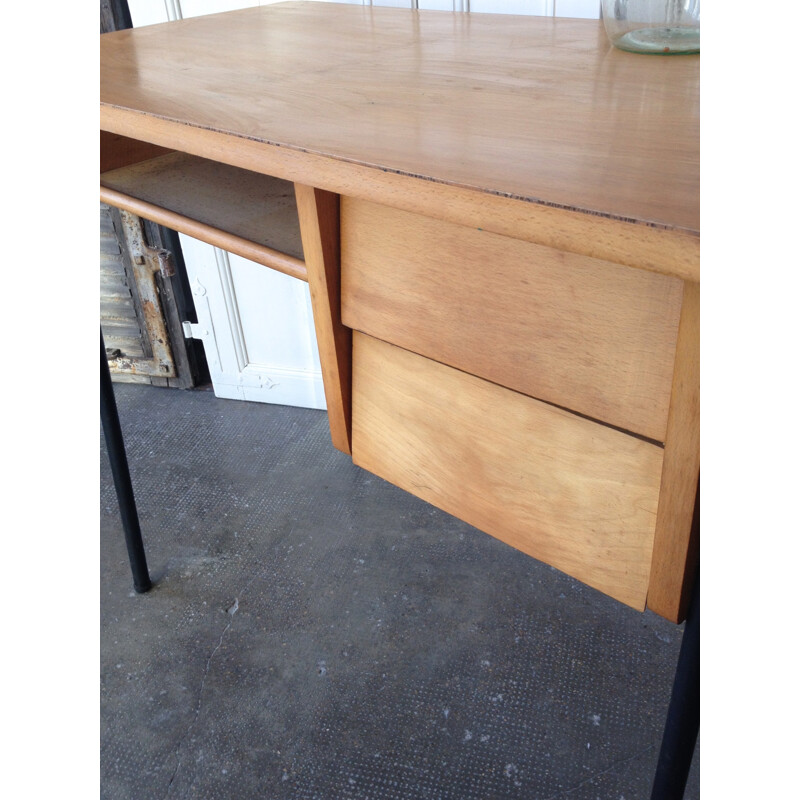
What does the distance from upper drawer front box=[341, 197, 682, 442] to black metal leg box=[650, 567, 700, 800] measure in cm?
16

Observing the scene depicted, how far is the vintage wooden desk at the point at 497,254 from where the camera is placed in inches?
19.2

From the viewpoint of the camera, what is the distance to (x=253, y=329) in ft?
6.72

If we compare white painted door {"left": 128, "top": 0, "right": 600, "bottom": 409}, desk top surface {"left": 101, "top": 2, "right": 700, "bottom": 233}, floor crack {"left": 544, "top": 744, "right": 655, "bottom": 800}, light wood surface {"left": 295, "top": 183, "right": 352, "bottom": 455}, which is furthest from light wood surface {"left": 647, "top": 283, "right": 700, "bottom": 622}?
white painted door {"left": 128, "top": 0, "right": 600, "bottom": 409}

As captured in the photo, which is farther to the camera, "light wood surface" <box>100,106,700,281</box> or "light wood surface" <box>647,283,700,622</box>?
"light wood surface" <box>647,283,700,622</box>

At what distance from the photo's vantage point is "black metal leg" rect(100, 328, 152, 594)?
4.44ft

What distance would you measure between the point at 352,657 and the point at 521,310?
3.29 feet

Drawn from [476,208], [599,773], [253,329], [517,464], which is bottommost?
[599,773]

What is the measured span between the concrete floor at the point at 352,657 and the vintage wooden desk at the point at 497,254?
0.66 meters

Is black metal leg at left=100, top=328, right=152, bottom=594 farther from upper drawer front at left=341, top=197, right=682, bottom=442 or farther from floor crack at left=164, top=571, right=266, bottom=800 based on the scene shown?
upper drawer front at left=341, top=197, right=682, bottom=442

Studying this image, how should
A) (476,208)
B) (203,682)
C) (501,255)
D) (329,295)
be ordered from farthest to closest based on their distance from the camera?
(203,682) < (329,295) < (501,255) < (476,208)

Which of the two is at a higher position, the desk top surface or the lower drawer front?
the desk top surface

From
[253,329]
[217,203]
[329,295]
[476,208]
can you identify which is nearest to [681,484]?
[476,208]

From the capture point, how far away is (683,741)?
2.20ft

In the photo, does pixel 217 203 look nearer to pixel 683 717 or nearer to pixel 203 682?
pixel 683 717
